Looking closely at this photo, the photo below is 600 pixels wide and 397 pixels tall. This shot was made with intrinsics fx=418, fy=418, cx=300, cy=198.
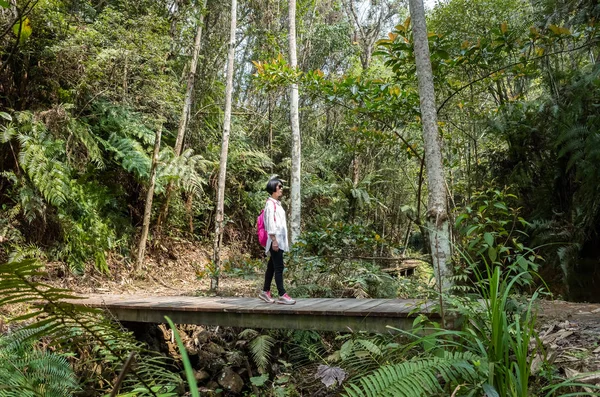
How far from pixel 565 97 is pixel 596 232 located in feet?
6.07

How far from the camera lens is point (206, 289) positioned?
25.3ft

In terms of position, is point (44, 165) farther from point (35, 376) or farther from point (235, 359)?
point (35, 376)

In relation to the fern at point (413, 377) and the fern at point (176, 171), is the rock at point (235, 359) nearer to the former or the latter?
the fern at point (413, 377)

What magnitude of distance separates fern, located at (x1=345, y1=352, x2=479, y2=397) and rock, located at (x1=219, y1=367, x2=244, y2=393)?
3.16m

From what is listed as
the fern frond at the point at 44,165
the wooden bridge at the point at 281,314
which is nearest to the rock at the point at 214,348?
the wooden bridge at the point at 281,314

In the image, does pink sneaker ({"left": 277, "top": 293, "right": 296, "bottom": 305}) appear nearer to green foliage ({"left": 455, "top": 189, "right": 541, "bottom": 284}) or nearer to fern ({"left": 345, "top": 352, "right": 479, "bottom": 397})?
green foliage ({"left": 455, "top": 189, "right": 541, "bottom": 284})

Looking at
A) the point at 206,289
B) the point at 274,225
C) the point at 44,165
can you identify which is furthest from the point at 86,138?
the point at 274,225

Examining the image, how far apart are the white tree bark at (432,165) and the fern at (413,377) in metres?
1.02

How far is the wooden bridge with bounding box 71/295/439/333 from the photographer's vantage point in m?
3.94

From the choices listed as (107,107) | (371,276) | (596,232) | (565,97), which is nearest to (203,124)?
(107,107)

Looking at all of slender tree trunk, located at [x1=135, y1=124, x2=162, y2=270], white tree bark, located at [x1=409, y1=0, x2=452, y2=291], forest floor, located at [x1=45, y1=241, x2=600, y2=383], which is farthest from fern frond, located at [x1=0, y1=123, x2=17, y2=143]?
white tree bark, located at [x1=409, y1=0, x2=452, y2=291]

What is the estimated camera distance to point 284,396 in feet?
13.0

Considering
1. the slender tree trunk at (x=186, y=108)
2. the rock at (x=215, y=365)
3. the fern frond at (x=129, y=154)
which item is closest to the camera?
the rock at (x=215, y=365)

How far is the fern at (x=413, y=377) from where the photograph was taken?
1788mm
